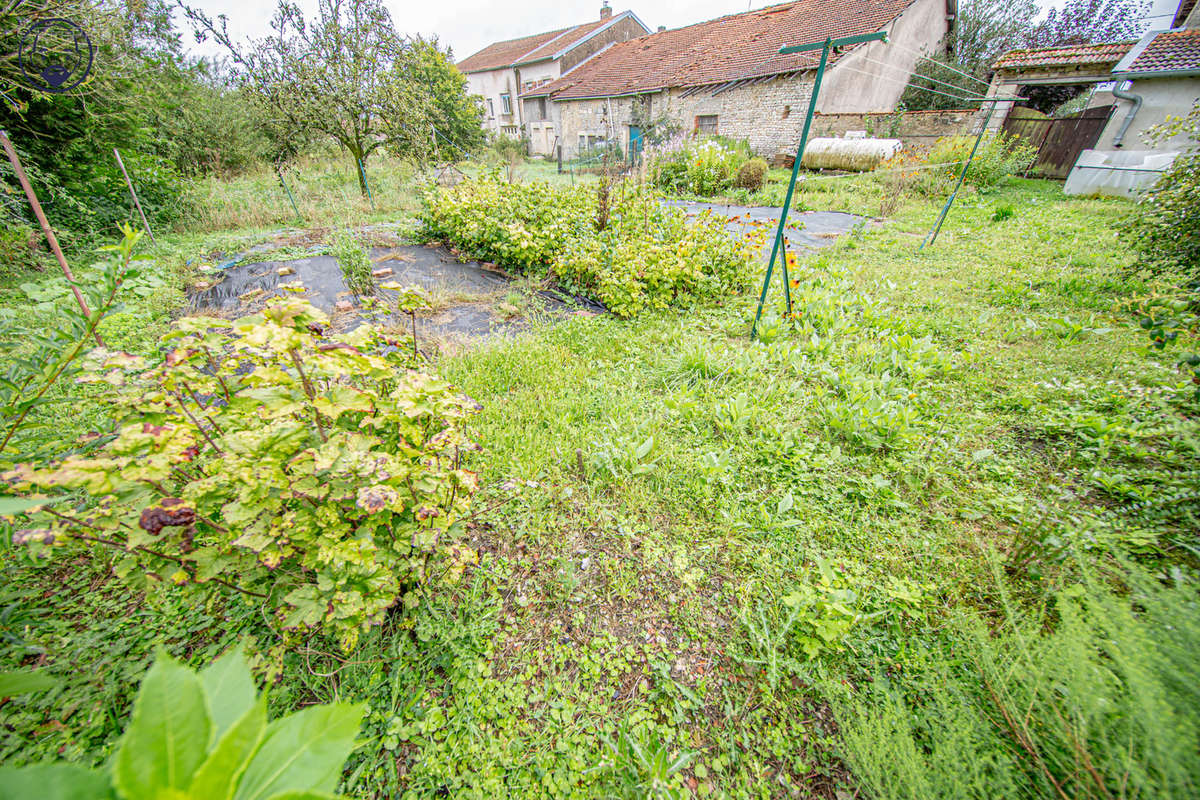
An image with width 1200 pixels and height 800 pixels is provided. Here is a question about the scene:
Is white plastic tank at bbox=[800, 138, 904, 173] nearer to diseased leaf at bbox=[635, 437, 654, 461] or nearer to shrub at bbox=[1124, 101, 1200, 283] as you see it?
shrub at bbox=[1124, 101, 1200, 283]

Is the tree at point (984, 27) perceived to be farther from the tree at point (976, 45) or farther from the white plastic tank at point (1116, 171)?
the white plastic tank at point (1116, 171)

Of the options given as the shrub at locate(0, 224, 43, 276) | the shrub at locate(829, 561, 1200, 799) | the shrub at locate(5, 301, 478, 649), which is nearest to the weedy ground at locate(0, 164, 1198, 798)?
the shrub at locate(829, 561, 1200, 799)

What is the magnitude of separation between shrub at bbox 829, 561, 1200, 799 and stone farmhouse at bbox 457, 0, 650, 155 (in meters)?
23.7

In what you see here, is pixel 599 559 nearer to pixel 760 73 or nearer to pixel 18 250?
pixel 18 250

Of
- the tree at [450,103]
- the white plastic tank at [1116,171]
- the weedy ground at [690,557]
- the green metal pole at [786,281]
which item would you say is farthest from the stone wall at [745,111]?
the weedy ground at [690,557]

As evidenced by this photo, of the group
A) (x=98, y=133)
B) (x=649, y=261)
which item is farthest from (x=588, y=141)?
(x=649, y=261)

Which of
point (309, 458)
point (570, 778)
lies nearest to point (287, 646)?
point (309, 458)

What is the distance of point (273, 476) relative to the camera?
1152mm

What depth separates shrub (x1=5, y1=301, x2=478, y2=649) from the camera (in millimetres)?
1100

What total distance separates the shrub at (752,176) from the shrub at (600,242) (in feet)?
20.7

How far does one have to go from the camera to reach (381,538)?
148 cm

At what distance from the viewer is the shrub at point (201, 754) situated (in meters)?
0.39

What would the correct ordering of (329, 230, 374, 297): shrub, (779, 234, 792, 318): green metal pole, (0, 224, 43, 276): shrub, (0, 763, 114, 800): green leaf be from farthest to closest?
(0, 224, 43, 276): shrub → (329, 230, 374, 297): shrub → (779, 234, 792, 318): green metal pole → (0, 763, 114, 800): green leaf

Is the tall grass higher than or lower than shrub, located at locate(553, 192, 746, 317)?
higher
